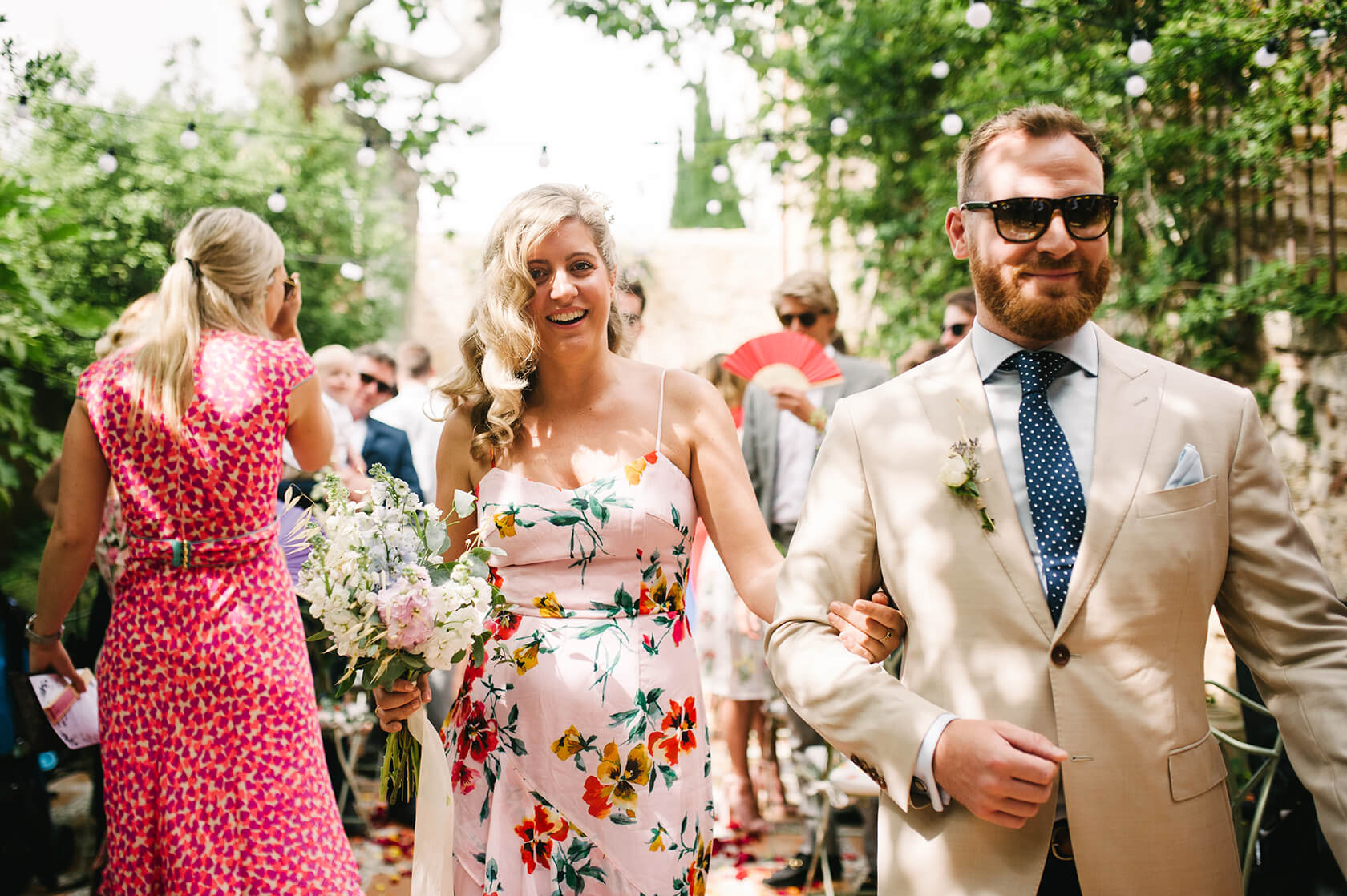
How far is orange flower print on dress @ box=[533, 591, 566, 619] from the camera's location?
2436mm

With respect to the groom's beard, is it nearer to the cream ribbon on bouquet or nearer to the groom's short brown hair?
the groom's short brown hair

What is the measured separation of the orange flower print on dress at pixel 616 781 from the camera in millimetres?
2344

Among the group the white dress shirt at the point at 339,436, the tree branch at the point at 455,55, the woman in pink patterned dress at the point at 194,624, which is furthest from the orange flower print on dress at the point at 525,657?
the tree branch at the point at 455,55

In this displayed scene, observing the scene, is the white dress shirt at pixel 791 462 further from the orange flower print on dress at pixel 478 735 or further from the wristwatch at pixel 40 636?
the wristwatch at pixel 40 636

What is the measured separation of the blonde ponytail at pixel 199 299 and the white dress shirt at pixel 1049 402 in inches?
88.1

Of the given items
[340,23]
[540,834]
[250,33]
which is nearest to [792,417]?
[540,834]

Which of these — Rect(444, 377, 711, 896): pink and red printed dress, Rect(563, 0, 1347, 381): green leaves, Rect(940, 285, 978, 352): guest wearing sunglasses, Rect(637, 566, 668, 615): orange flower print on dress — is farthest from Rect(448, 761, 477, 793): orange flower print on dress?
Rect(563, 0, 1347, 381): green leaves

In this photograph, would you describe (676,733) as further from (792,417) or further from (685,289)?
(685,289)

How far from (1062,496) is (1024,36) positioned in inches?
240

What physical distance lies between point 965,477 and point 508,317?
1.24 m

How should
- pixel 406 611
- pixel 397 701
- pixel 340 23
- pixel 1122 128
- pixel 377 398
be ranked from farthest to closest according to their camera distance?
pixel 340 23 → pixel 377 398 → pixel 1122 128 → pixel 397 701 → pixel 406 611

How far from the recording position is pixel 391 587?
7.07ft

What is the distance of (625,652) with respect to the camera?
2.39m

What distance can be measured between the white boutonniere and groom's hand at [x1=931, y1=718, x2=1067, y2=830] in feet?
1.13
